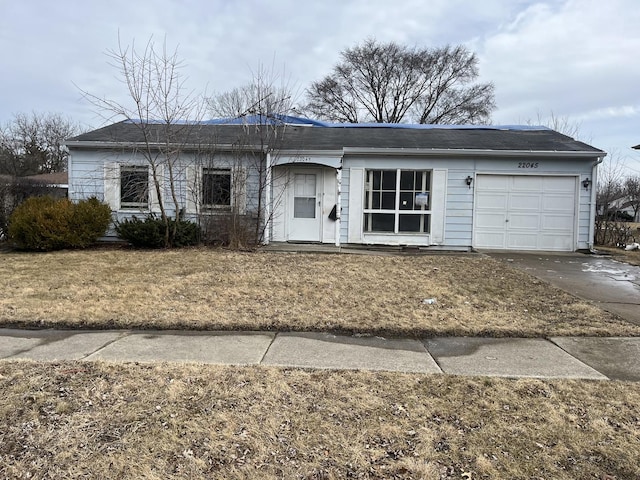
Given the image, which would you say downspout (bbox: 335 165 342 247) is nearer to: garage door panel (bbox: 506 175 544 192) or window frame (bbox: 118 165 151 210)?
garage door panel (bbox: 506 175 544 192)

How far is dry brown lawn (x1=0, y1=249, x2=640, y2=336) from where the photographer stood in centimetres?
533

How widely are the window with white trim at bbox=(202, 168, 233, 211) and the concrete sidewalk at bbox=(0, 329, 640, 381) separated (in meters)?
7.12

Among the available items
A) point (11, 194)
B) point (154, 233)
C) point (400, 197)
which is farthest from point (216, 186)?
point (11, 194)

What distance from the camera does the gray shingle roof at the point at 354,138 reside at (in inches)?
467

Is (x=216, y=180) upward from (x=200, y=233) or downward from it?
upward

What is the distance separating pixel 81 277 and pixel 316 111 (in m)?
29.7

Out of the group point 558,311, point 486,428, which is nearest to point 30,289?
point 486,428

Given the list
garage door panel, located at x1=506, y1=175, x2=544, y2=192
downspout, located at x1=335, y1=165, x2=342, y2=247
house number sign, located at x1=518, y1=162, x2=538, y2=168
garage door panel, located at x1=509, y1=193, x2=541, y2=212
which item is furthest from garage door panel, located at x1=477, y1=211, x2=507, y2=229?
→ downspout, located at x1=335, y1=165, x2=342, y2=247

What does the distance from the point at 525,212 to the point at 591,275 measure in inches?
146

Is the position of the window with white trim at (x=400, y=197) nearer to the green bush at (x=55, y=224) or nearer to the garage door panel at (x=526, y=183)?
the garage door panel at (x=526, y=183)

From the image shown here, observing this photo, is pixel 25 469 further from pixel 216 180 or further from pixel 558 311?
pixel 216 180

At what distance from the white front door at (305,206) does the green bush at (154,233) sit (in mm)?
2685

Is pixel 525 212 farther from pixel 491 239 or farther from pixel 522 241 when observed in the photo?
pixel 491 239

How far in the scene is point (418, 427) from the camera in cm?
291
